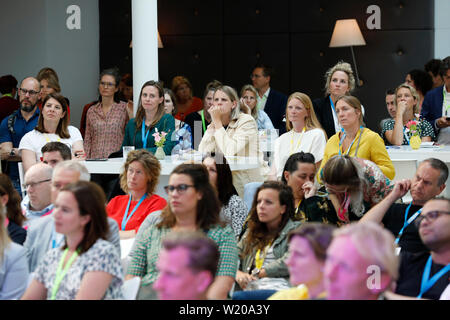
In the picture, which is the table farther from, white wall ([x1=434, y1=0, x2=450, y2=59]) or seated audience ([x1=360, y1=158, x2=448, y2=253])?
white wall ([x1=434, y1=0, x2=450, y2=59])

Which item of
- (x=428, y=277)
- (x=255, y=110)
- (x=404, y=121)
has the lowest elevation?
(x=428, y=277)

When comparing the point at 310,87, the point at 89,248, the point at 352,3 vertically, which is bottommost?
the point at 89,248

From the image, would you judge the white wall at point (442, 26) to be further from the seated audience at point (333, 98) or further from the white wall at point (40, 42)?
the white wall at point (40, 42)

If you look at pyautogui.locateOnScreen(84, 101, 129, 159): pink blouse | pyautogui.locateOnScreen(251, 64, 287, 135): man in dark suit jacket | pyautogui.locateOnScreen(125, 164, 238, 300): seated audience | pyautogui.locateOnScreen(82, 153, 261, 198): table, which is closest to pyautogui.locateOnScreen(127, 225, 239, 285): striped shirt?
pyautogui.locateOnScreen(125, 164, 238, 300): seated audience

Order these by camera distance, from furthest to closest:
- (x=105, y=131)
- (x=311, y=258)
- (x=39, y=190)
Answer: (x=105, y=131), (x=39, y=190), (x=311, y=258)

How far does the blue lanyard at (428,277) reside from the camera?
9.44ft

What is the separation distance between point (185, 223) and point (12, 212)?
0.96m

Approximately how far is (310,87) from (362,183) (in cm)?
492

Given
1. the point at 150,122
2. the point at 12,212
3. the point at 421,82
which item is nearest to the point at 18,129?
the point at 150,122

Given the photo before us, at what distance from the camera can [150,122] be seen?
5.87 meters

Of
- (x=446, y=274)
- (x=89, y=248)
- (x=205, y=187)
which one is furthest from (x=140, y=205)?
(x=446, y=274)

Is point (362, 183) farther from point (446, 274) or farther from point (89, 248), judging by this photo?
point (89, 248)

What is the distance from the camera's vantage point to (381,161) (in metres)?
4.75

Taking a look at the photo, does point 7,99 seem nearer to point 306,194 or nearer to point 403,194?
point 306,194
